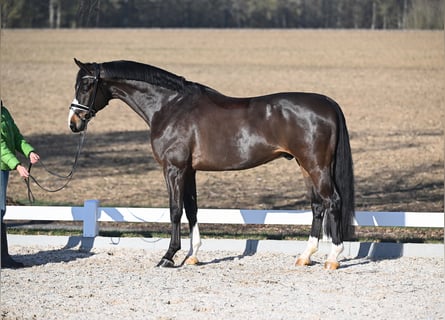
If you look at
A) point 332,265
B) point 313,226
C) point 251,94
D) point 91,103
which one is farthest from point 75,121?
point 251,94

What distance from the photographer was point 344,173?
9.08m

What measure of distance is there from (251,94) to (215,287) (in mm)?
24172

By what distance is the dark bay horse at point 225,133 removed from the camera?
29.4 feet

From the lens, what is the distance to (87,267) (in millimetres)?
9172

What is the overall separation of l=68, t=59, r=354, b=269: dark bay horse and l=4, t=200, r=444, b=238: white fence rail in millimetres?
567

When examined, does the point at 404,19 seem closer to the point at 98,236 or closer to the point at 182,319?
the point at 98,236

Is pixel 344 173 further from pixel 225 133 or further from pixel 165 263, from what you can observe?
pixel 165 263

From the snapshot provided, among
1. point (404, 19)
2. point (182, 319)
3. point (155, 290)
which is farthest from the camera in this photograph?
point (404, 19)

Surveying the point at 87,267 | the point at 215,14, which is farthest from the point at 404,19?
the point at 215,14

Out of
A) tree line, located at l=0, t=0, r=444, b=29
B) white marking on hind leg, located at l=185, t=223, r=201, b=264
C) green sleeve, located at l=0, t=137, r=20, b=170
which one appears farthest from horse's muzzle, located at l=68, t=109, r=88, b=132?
tree line, located at l=0, t=0, r=444, b=29

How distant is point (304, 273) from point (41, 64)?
36984 millimetres

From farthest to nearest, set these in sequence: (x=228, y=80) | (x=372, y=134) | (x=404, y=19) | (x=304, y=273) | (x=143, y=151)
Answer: (x=228, y=80) → (x=372, y=134) → (x=143, y=151) → (x=404, y=19) → (x=304, y=273)

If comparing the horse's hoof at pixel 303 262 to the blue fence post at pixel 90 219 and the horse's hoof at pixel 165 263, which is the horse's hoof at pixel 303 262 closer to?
the horse's hoof at pixel 165 263

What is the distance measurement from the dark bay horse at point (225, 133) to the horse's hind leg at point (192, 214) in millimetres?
11
